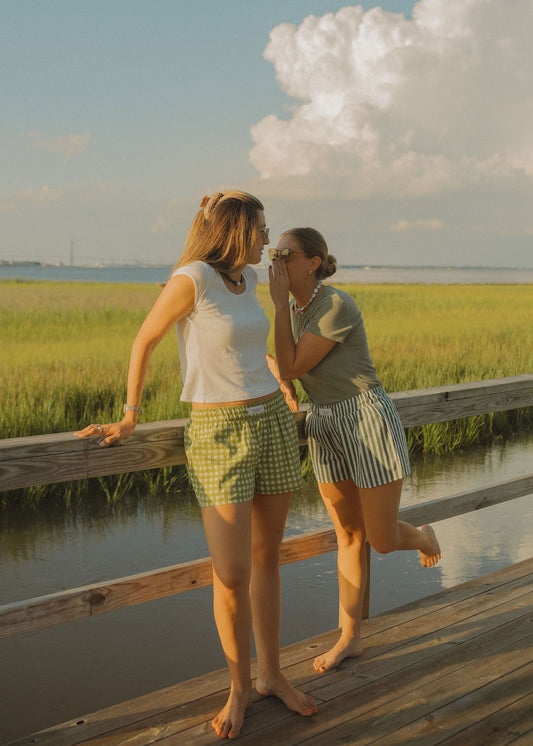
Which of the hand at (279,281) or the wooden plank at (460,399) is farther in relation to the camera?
the wooden plank at (460,399)

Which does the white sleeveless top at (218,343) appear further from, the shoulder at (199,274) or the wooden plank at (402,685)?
the wooden plank at (402,685)

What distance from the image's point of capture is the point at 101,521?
560 centimetres

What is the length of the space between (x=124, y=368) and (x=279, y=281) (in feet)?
21.9

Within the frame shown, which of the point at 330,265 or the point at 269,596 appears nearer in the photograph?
the point at 269,596

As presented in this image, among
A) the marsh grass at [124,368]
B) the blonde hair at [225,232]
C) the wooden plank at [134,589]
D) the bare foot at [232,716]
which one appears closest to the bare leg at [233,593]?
the bare foot at [232,716]

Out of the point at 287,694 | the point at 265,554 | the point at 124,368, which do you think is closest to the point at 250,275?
the point at 265,554

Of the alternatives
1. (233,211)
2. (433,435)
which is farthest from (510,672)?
(433,435)

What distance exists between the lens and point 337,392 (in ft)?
7.93

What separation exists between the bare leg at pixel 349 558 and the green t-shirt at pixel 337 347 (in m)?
0.35

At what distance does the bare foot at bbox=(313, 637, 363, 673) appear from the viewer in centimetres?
243

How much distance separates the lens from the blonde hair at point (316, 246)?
92.2 inches

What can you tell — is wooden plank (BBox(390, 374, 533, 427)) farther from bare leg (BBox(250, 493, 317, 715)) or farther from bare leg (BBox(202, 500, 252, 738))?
bare leg (BBox(202, 500, 252, 738))

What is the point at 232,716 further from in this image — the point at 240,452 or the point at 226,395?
the point at 226,395

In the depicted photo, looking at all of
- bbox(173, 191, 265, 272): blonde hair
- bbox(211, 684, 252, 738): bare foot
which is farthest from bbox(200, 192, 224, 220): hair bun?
bbox(211, 684, 252, 738): bare foot
